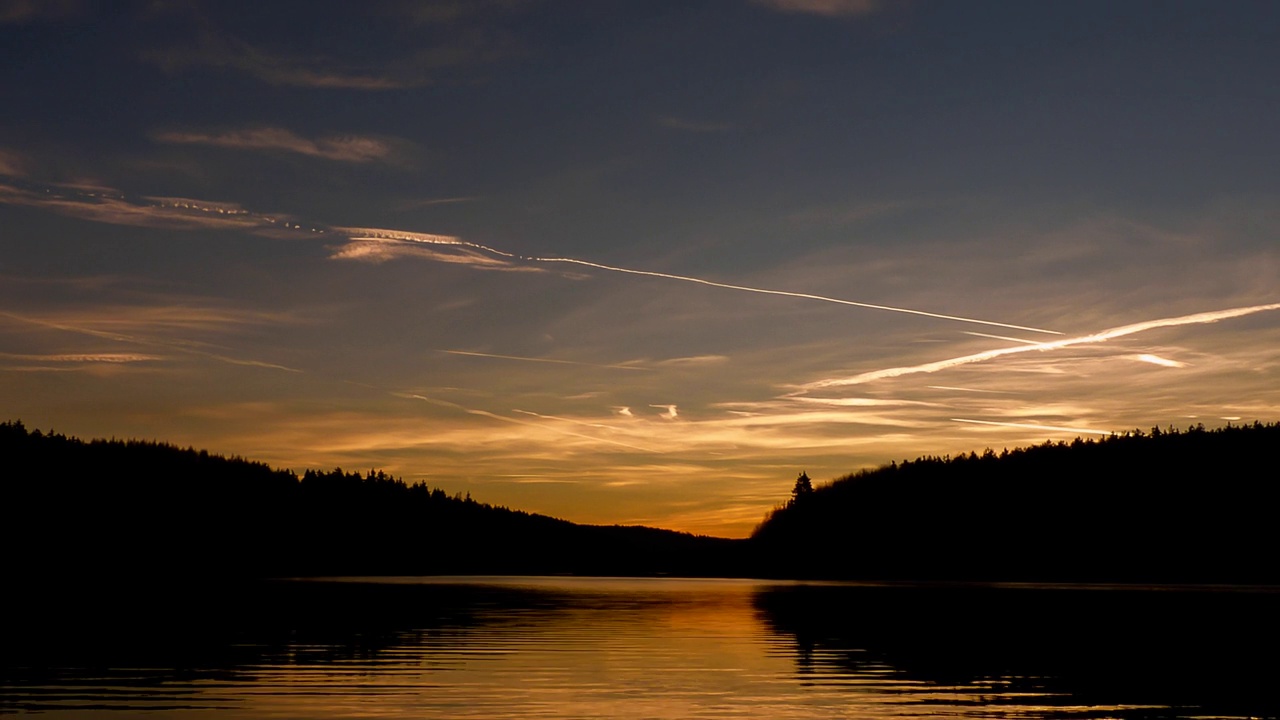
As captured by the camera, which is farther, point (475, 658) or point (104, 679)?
point (475, 658)

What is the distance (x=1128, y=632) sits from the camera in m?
55.4

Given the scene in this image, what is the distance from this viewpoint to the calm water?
2777 centimetres

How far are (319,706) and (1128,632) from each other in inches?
1630

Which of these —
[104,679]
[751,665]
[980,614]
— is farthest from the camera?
[980,614]

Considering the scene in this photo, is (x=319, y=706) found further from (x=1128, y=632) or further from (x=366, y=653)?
(x=1128, y=632)

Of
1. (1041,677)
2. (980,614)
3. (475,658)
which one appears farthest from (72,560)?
(1041,677)

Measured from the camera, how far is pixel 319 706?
2708cm

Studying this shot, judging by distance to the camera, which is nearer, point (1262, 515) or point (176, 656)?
point (176, 656)

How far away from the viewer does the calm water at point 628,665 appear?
27766mm

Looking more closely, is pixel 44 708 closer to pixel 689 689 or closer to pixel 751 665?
pixel 689 689

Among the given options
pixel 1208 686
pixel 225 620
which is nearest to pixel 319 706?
pixel 1208 686

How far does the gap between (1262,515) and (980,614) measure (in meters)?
145

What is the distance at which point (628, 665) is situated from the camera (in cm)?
3791

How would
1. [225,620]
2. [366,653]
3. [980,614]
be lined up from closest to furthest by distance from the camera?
[366,653] < [225,620] < [980,614]
